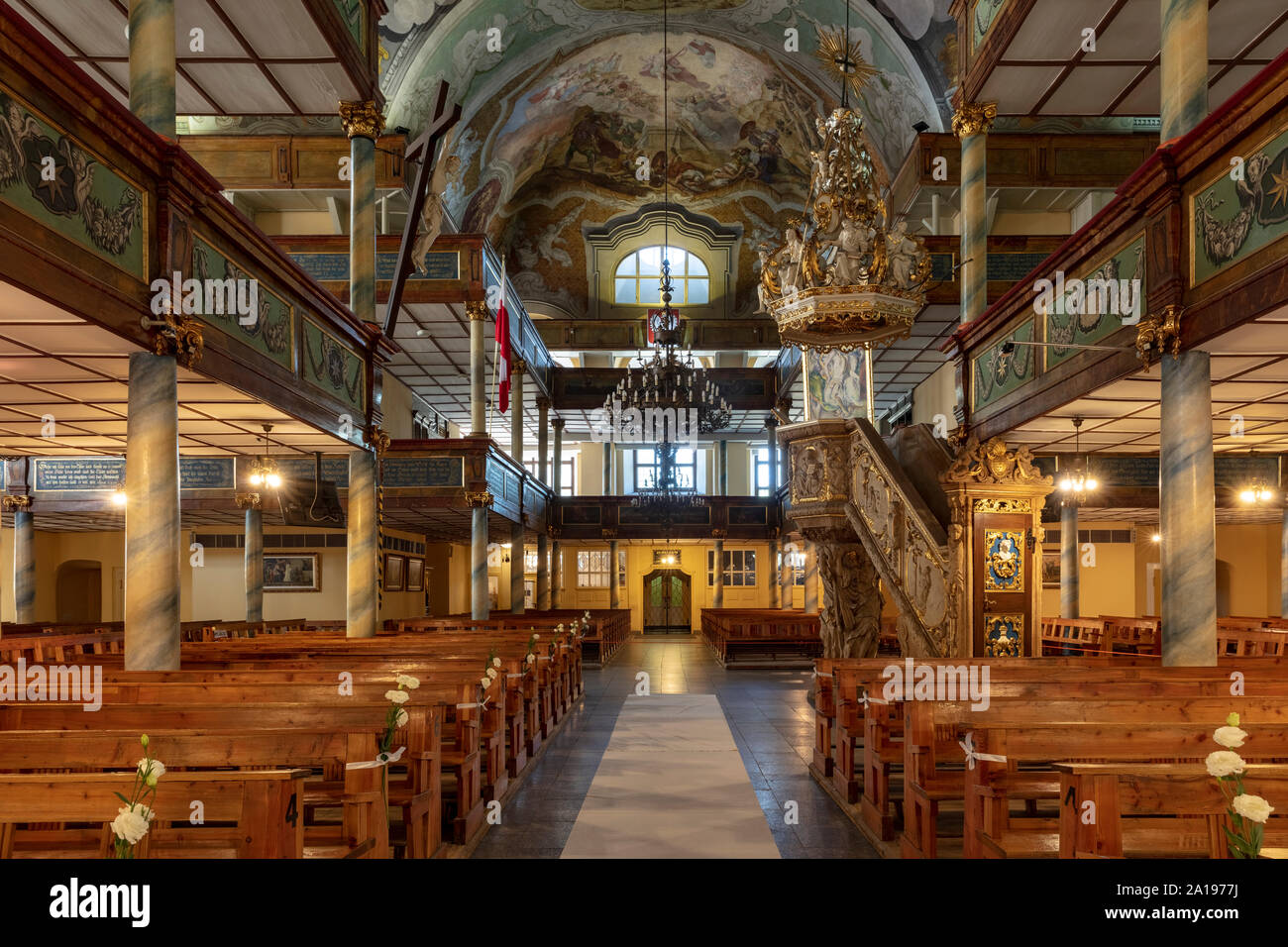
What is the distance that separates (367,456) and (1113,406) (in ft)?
27.4

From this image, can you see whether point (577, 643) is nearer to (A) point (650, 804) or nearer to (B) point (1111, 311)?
(A) point (650, 804)

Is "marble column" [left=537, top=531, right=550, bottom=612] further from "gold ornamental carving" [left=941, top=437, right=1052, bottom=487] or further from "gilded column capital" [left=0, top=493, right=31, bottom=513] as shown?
"gold ornamental carving" [left=941, top=437, right=1052, bottom=487]

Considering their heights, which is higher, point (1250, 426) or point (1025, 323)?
point (1025, 323)

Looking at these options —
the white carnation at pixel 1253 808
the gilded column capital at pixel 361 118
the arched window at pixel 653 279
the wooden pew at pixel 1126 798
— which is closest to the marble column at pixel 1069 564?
the gilded column capital at pixel 361 118

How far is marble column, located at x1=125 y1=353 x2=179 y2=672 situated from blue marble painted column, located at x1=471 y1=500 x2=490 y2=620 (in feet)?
38.2

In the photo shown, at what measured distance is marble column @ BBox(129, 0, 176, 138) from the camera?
21.6ft

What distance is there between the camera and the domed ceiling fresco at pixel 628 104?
1945cm

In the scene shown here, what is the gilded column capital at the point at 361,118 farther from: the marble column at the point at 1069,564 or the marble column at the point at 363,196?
the marble column at the point at 1069,564

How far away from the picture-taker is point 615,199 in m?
32.3

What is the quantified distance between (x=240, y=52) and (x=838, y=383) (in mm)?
10865

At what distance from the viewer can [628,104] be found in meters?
27.9

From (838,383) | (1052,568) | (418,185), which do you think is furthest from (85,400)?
(1052,568)

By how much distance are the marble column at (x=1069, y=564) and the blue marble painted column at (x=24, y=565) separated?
1933 centimetres
